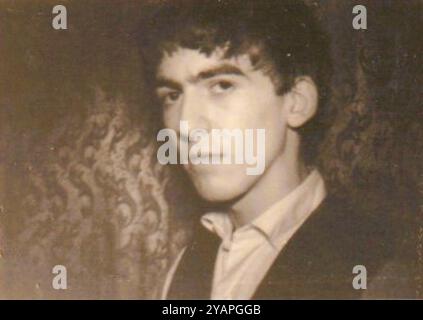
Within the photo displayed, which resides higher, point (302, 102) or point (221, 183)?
point (302, 102)

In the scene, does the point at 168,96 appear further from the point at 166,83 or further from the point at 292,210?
the point at 292,210

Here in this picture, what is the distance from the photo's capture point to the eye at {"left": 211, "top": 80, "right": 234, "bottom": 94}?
5.02 feet

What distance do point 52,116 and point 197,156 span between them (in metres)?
0.40

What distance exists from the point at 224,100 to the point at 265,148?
0.54ft

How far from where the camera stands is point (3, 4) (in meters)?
1.62

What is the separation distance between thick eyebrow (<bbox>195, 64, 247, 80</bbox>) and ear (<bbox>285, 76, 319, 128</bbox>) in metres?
0.14

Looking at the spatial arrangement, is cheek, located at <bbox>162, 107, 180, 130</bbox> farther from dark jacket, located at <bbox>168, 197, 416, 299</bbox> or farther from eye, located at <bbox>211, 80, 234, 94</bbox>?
dark jacket, located at <bbox>168, 197, 416, 299</bbox>

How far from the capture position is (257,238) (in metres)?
1.55

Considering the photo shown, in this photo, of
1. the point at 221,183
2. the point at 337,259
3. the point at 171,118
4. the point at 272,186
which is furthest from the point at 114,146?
the point at 337,259

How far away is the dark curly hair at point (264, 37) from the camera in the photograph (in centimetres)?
153

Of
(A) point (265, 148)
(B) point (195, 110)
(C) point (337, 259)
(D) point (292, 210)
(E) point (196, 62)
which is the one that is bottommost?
(C) point (337, 259)

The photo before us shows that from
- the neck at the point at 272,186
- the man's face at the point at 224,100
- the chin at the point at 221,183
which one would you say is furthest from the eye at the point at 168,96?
the neck at the point at 272,186
